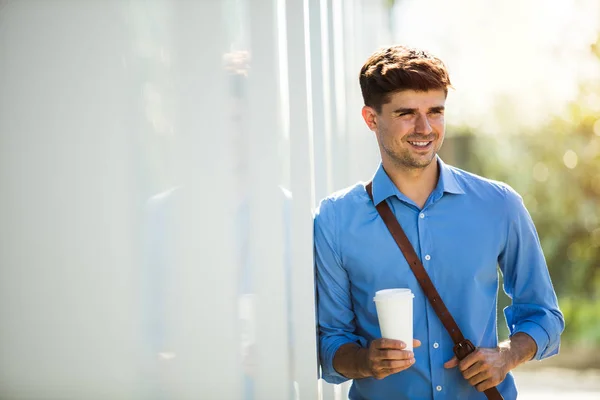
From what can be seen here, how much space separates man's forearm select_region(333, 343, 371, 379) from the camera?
2301mm

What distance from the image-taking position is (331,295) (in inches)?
99.6

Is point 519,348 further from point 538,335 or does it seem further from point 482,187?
point 482,187

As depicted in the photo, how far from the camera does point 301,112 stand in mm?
2369

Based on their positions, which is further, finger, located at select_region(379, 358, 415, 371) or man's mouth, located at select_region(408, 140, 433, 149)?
man's mouth, located at select_region(408, 140, 433, 149)

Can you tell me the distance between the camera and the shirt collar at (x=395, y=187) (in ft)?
8.35

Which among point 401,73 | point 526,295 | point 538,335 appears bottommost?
point 538,335

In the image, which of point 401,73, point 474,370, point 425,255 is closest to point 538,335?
point 474,370

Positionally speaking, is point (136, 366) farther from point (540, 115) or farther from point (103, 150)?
point (540, 115)

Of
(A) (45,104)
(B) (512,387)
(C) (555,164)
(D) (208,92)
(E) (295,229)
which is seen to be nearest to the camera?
(A) (45,104)

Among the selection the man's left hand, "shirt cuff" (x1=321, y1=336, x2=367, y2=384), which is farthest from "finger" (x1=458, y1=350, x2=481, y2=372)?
"shirt cuff" (x1=321, y1=336, x2=367, y2=384)

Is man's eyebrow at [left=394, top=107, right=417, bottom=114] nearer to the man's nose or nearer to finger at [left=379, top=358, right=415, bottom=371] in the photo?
the man's nose

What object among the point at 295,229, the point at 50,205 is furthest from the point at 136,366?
the point at 295,229

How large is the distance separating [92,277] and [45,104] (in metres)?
0.32

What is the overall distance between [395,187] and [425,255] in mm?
255
